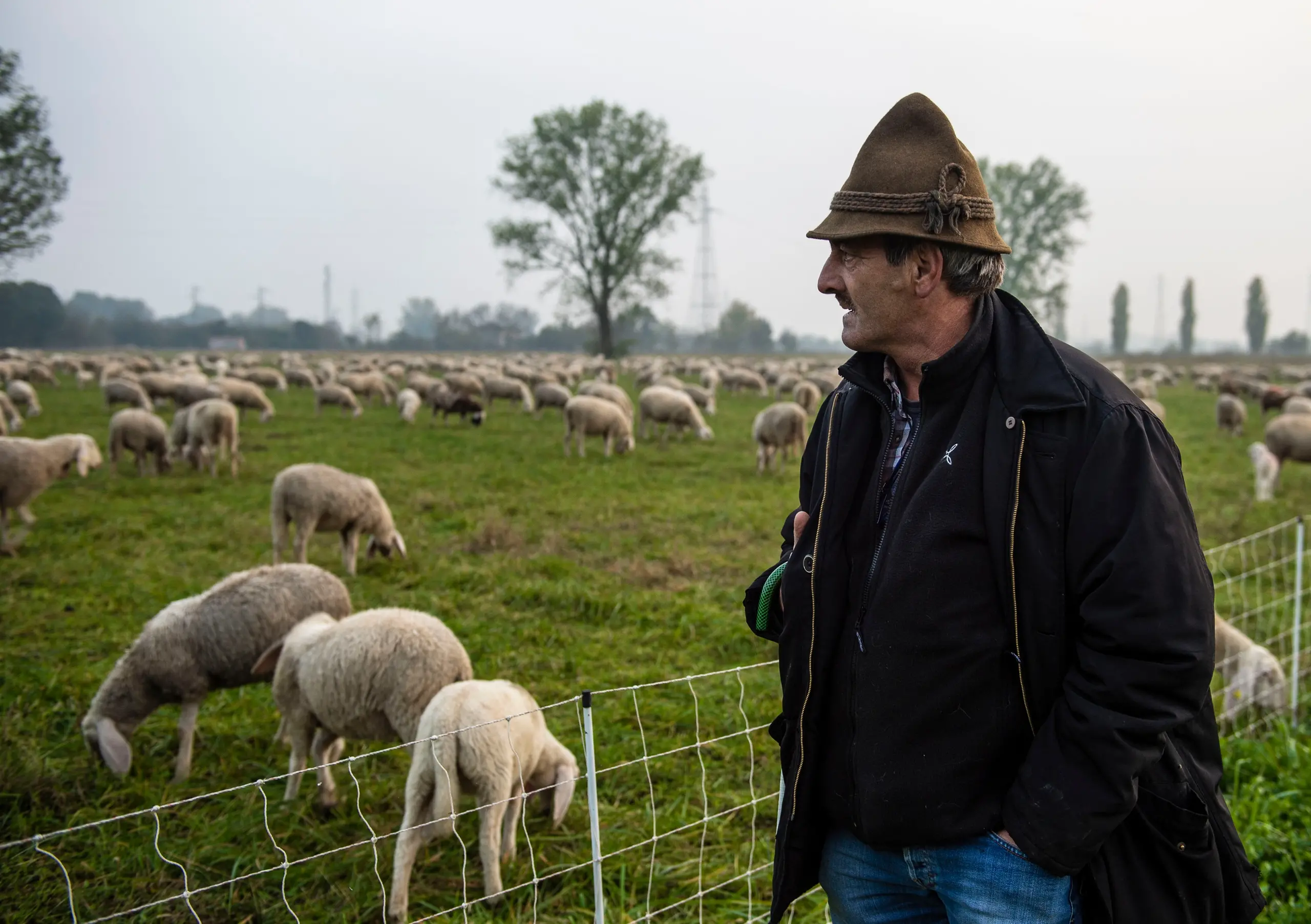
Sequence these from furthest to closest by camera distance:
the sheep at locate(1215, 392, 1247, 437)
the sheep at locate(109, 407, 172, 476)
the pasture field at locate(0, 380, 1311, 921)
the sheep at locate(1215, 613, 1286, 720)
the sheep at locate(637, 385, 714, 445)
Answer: the sheep at locate(1215, 392, 1247, 437), the sheep at locate(637, 385, 714, 445), the sheep at locate(109, 407, 172, 476), the sheep at locate(1215, 613, 1286, 720), the pasture field at locate(0, 380, 1311, 921)

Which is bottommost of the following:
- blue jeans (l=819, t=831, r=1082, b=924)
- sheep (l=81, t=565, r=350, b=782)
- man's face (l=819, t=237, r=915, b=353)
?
Answer: sheep (l=81, t=565, r=350, b=782)

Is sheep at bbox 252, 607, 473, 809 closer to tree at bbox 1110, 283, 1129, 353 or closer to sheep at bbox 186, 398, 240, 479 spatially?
sheep at bbox 186, 398, 240, 479

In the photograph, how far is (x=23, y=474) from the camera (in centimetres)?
922

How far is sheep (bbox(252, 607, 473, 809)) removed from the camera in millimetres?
4199

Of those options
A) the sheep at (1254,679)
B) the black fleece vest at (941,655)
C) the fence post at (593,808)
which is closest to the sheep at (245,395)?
the fence post at (593,808)

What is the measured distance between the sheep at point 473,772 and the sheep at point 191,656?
1.70 metres

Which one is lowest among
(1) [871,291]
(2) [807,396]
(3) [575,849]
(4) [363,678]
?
(3) [575,849]

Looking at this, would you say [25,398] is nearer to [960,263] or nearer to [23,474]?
[23,474]

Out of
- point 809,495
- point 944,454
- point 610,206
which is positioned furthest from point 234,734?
point 610,206

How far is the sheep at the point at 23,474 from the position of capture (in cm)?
898

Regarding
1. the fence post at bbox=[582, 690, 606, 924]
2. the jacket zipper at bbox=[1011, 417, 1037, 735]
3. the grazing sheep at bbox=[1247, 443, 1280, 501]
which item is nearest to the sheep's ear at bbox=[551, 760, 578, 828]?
the fence post at bbox=[582, 690, 606, 924]

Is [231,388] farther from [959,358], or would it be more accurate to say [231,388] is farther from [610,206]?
[610,206]

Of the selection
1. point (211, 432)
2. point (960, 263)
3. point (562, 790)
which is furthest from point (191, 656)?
point (211, 432)

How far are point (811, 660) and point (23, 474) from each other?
33.9 feet
